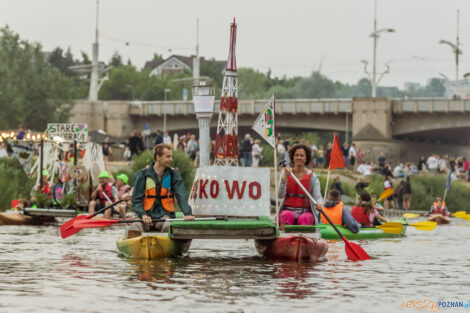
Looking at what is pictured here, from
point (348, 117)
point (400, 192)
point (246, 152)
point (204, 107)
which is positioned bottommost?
point (400, 192)

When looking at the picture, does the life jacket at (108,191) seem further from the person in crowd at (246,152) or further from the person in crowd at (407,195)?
the person in crowd at (407,195)

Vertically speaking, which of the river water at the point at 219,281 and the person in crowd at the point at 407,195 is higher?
the person in crowd at the point at 407,195

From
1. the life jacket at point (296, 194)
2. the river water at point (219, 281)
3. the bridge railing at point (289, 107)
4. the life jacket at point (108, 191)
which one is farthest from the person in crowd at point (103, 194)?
the bridge railing at point (289, 107)

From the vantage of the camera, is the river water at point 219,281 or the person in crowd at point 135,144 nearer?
the river water at point 219,281

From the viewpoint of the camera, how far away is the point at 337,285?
468 inches

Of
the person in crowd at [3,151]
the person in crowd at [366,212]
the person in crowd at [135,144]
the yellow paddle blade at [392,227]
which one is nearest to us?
the yellow paddle blade at [392,227]

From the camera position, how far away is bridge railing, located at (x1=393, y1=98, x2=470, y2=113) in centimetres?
6506

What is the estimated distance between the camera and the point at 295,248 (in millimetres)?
14430

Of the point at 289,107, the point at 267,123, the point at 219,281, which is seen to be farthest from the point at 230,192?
the point at 289,107

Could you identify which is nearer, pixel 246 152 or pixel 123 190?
pixel 123 190

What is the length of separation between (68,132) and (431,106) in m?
43.5

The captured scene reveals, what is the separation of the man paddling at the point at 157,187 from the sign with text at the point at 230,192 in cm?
35

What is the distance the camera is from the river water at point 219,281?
10000 millimetres

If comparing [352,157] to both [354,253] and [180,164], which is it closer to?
[180,164]
